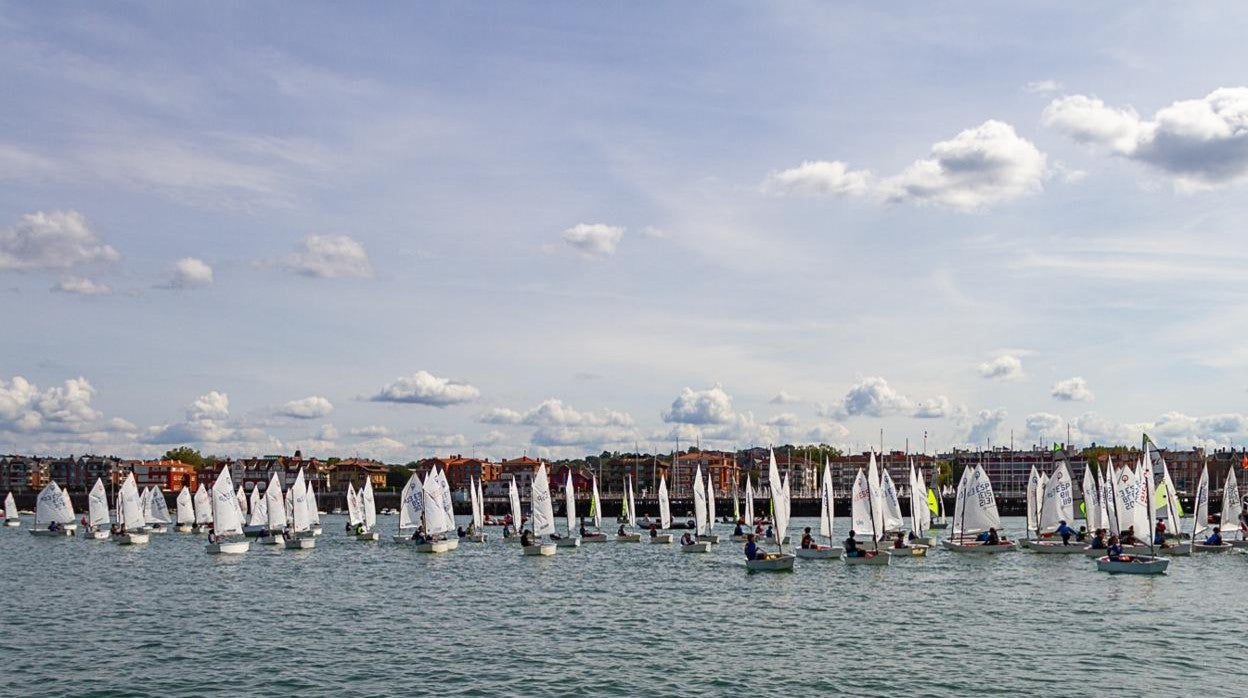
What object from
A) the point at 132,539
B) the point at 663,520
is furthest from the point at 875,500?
the point at 132,539

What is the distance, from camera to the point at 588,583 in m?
65.8

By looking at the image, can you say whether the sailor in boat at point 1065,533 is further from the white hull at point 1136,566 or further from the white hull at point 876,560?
the white hull at point 876,560

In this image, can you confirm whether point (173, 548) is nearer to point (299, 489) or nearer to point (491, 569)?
point (299, 489)

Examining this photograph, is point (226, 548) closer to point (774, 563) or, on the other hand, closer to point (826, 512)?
point (774, 563)

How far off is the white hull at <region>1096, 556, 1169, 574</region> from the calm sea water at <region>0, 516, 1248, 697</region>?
720 mm

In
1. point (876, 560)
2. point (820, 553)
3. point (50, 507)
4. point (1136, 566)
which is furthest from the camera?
point (50, 507)

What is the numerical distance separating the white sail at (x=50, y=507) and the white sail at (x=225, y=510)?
36.8m

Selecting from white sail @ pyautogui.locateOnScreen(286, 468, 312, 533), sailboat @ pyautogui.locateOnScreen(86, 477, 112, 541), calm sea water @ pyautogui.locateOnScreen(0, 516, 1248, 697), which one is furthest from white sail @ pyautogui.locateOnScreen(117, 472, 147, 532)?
calm sea water @ pyautogui.locateOnScreen(0, 516, 1248, 697)

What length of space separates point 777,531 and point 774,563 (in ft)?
20.6

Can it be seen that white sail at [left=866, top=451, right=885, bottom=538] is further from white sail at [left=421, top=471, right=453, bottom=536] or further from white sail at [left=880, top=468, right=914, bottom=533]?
white sail at [left=421, top=471, right=453, bottom=536]

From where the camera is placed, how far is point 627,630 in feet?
153

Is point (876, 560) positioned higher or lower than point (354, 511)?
lower

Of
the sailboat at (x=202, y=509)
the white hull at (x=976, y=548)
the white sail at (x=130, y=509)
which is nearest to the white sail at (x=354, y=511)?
the sailboat at (x=202, y=509)

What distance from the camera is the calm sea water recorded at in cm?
3566
